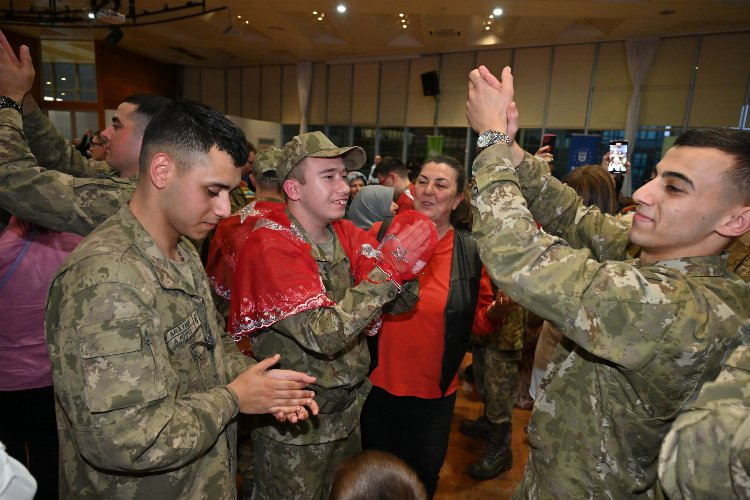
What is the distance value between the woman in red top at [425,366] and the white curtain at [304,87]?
1140 centimetres

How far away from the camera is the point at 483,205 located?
1.07m

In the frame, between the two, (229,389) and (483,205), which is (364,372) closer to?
(229,389)

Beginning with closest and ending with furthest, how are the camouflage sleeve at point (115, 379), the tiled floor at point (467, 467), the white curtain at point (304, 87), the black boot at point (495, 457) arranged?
the camouflage sleeve at point (115, 379)
the tiled floor at point (467, 467)
the black boot at point (495, 457)
the white curtain at point (304, 87)

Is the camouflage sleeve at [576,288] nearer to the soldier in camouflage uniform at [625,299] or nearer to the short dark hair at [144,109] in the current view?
the soldier in camouflage uniform at [625,299]

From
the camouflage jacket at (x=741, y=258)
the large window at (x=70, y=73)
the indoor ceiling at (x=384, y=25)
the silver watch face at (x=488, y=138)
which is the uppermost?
the indoor ceiling at (x=384, y=25)

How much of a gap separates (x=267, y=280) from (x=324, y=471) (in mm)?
883

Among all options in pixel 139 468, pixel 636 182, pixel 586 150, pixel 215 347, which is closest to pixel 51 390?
pixel 215 347

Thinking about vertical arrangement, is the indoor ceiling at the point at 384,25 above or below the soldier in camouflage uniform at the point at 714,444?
above

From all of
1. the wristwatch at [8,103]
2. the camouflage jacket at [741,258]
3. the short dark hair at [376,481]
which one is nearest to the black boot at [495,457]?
the camouflage jacket at [741,258]

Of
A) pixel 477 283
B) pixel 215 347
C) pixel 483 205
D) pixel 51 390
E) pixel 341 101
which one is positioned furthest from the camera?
pixel 341 101

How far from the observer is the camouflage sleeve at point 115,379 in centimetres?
93

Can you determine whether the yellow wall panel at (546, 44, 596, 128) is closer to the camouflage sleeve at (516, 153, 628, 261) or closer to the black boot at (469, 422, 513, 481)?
the black boot at (469, 422, 513, 481)

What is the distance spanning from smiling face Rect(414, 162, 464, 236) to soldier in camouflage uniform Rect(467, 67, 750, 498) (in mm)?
1106

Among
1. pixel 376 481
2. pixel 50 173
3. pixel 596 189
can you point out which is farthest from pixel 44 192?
pixel 596 189
